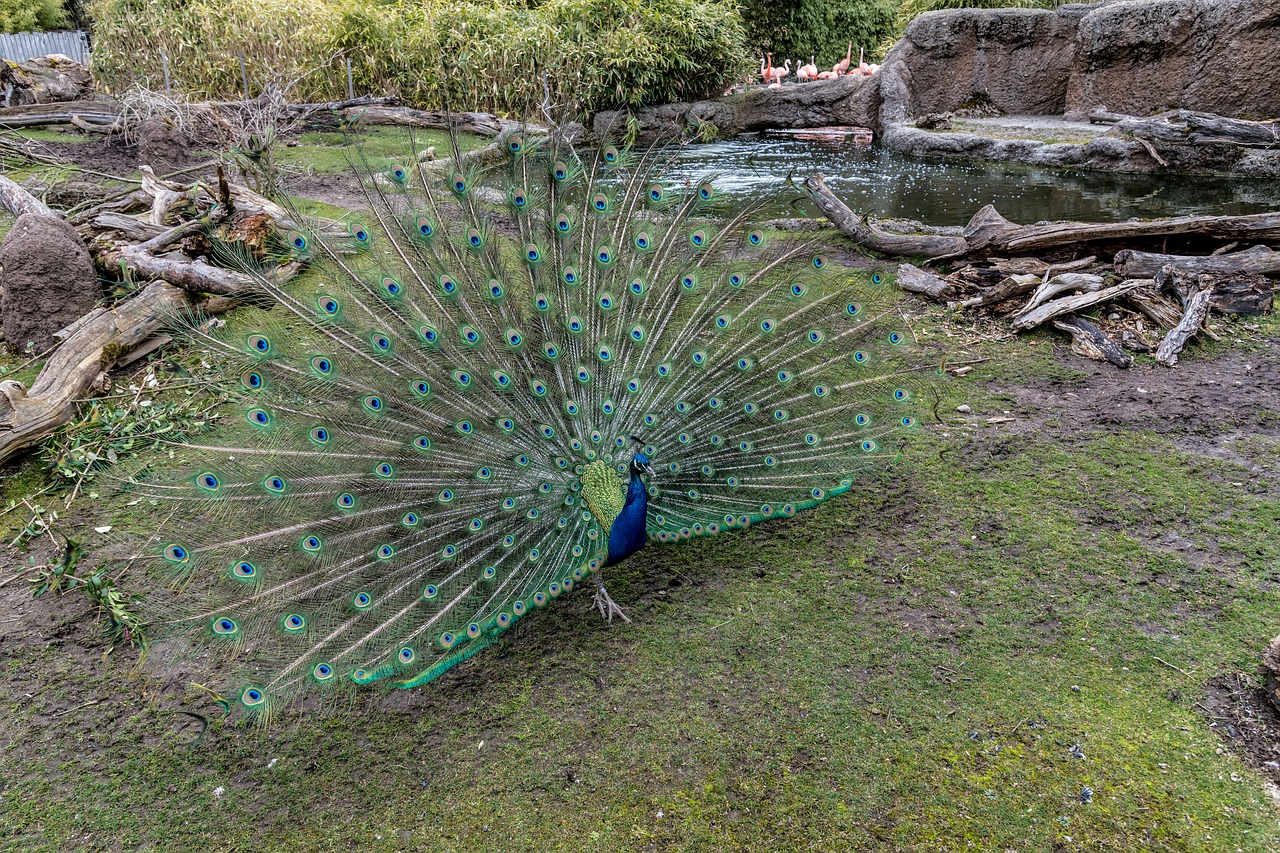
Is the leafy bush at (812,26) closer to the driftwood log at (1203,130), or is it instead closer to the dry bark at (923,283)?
the driftwood log at (1203,130)

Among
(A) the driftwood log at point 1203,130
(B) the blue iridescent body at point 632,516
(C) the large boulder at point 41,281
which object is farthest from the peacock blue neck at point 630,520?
(A) the driftwood log at point 1203,130

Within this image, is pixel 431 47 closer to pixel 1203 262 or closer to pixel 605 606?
pixel 1203 262

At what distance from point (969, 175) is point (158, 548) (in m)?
11.1

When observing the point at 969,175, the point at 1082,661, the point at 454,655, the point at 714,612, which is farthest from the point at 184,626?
the point at 969,175

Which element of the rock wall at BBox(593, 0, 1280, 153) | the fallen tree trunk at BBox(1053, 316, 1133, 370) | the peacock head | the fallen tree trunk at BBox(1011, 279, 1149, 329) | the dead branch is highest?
the rock wall at BBox(593, 0, 1280, 153)

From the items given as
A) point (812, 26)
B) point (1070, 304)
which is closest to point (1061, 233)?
point (1070, 304)

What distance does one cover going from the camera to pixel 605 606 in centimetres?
333

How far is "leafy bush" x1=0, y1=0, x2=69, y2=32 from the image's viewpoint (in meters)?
24.5

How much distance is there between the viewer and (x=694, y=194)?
3.70 m

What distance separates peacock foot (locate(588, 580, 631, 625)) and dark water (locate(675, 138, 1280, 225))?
5007 mm

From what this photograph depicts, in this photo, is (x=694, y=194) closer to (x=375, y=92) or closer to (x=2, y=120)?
(x=2, y=120)

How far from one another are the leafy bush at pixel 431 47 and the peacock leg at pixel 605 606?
1207cm

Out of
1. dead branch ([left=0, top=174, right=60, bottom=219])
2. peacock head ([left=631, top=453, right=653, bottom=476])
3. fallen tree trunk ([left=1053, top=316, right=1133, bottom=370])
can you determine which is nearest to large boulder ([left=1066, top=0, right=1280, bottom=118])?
fallen tree trunk ([left=1053, top=316, right=1133, bottom=370])

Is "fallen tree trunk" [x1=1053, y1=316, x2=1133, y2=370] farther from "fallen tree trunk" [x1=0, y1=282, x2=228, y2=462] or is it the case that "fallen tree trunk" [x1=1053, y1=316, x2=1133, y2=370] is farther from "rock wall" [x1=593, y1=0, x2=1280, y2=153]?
"rock wall" [x1=593, y1=0, x2=1280, y2=153]
